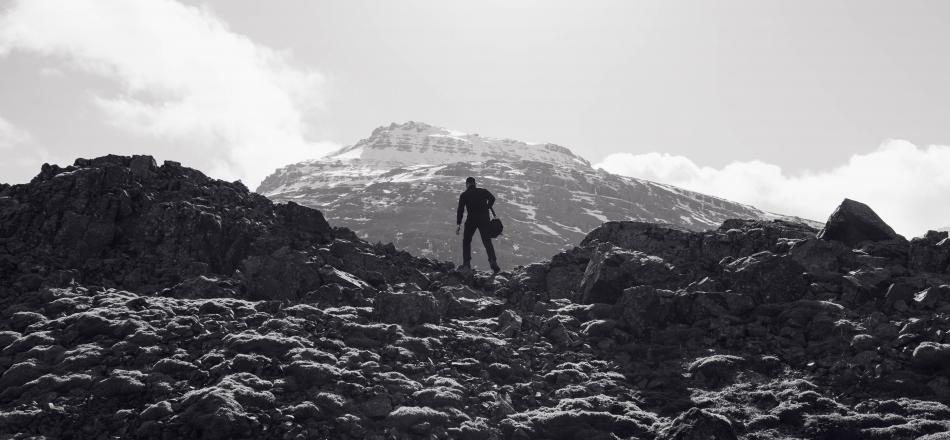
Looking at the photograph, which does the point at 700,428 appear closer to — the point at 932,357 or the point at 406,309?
the point at 932,357

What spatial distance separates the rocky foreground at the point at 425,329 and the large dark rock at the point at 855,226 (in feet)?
0.24

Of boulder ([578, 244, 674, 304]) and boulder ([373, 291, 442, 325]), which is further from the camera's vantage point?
boulder ([578, 244, 674, 304])

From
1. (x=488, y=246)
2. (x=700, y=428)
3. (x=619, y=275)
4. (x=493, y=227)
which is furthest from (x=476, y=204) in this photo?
(x=700, y=428)

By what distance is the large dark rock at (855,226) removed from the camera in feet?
63.9

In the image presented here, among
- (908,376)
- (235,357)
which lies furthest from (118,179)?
(908,376)

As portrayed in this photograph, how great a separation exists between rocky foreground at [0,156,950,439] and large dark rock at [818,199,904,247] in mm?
74

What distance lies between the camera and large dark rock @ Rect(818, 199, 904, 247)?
19.5m

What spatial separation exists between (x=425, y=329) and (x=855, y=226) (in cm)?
1486

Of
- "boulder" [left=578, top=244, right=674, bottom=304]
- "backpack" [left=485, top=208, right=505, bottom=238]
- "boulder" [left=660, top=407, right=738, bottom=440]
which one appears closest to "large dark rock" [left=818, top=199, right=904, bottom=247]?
"boulder" [left=578, top=244, right=674, bottom=304]

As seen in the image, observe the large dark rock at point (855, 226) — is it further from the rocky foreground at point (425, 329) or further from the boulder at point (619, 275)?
the boulder at point (619, 275)

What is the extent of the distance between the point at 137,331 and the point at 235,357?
2510 millimetres

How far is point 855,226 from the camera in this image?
19672 millimetres

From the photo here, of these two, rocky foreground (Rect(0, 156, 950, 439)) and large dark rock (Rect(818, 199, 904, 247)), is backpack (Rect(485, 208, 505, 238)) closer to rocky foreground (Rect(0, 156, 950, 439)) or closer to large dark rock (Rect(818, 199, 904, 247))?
rocky foreground (Rect(0, 156, 950, 439))

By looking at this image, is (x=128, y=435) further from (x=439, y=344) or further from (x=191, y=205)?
(x=191, y=205)
